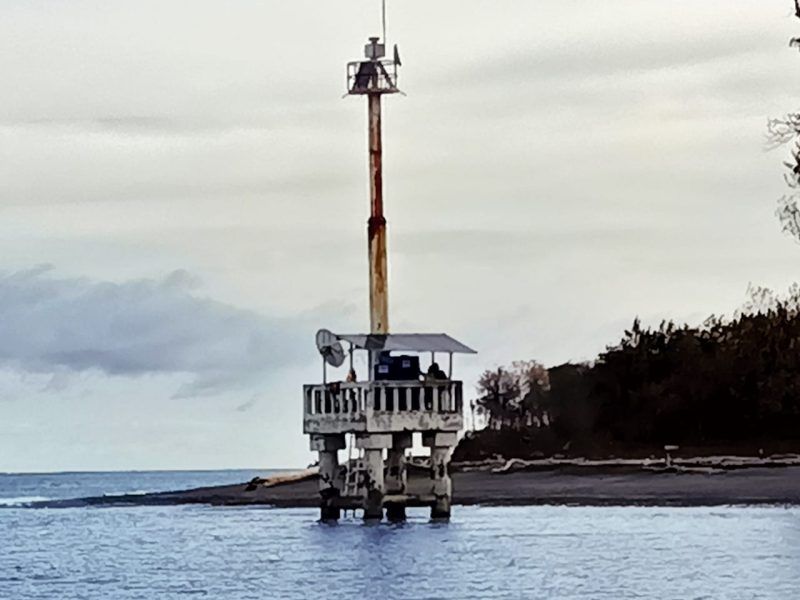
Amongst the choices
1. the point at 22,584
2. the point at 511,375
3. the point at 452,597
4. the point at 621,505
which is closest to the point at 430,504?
the point at 621,505

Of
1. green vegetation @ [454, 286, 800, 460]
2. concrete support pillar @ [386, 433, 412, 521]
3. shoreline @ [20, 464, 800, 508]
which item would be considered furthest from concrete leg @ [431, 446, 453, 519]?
green vegetation @ [454, 286, 800, 460]

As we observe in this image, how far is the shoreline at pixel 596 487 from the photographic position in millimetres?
73250

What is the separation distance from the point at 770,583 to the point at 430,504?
19.8 metres

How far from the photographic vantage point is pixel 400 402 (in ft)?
213

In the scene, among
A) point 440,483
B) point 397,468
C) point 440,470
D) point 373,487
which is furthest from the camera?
point 397,468

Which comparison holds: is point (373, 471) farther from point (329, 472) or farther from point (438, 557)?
point (438, 557)

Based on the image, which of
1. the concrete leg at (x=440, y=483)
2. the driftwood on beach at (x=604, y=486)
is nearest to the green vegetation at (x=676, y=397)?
the driftwood on beach at (x=604, y=486)

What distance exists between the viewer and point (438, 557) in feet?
193

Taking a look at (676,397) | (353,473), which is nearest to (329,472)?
(353,473)

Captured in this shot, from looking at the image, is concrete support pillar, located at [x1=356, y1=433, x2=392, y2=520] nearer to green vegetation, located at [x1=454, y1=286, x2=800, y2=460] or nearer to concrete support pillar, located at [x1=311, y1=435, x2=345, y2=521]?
concrete support pillar, located at [x1=311, y1=435, x2=345, y2=521]

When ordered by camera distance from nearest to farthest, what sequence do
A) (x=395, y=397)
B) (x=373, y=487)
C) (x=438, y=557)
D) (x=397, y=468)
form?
(x=438, y=557), (x=395, y=397), (x=373, y=487), (x=397, y=468)

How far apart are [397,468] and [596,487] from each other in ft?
41.5

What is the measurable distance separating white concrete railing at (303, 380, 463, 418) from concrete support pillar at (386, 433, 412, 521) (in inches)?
89.6

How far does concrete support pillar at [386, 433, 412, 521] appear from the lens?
222ft
